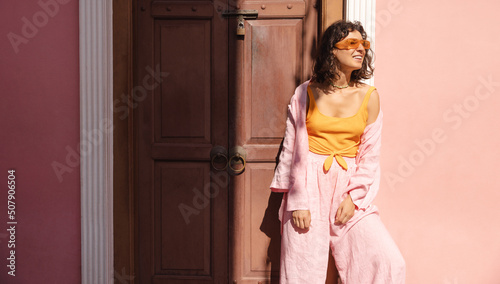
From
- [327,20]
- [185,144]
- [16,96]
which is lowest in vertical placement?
[185,144]

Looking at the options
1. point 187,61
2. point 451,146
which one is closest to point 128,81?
point 187,61

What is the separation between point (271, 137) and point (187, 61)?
2.66 ft

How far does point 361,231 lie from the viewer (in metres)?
2.07

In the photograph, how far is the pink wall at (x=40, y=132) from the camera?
2.54m

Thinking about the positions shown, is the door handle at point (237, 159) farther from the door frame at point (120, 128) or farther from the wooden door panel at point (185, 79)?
the door frame at point (120, 128)

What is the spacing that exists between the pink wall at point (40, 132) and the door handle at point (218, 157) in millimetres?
920

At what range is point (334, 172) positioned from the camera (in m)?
2.14

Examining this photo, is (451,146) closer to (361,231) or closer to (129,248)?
(361,231)

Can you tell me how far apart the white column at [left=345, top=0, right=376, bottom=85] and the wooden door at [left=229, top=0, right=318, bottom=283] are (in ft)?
0.89

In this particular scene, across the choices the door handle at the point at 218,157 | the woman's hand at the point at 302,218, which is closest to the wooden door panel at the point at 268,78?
the door handle at the point at 218,157

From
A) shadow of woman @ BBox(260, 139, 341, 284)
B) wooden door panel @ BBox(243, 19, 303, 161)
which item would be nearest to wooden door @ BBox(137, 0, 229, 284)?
wooden door panel @ BBox(243, 19, 303, 161)

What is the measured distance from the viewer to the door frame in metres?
2.50

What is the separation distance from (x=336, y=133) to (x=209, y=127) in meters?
0.97

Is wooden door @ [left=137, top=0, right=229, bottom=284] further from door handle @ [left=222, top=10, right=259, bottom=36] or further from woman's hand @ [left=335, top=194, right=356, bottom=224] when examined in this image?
woman's hand @ [left=335, top=194, right=356, bottom=224]
